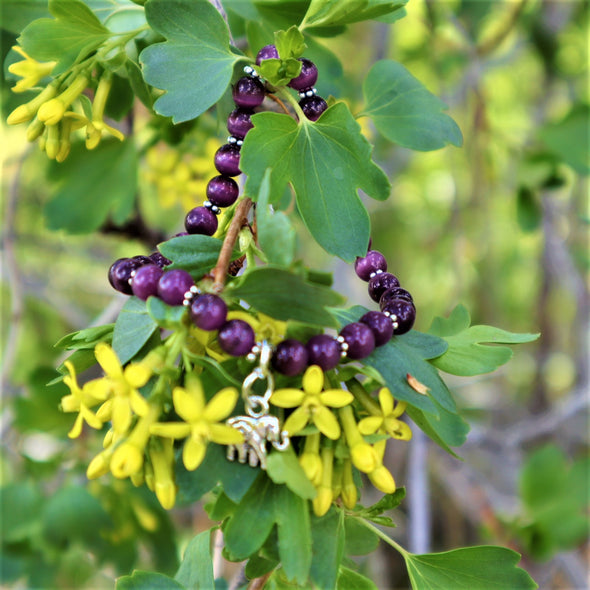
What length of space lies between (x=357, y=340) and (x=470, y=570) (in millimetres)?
254

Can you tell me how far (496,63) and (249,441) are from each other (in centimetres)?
164

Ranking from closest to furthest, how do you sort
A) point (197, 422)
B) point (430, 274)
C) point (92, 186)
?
point (197, 422) → point (92, 186) → point (430, 274)

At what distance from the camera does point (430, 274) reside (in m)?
2.34

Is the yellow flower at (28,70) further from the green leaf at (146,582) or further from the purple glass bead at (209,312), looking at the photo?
the green leaf at (146,582)

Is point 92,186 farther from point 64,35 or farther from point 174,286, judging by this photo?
point 174,286

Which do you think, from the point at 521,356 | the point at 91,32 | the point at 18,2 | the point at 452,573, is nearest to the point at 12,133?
the point at 18,2

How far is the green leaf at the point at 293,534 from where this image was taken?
0.43 metres

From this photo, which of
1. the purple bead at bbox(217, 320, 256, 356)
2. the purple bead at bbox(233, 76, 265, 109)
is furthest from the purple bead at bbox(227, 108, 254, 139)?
the purple bead at bbox(217, 320, 256, 356)

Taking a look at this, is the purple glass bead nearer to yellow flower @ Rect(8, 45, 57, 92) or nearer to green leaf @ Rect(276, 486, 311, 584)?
green leaf @ Rect(276, 486, 311, 584)

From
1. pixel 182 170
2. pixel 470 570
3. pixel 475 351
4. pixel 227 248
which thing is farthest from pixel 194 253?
pixel 182 170

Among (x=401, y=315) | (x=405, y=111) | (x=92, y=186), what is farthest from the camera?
(x=92, y=186)

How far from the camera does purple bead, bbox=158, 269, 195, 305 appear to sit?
43cm

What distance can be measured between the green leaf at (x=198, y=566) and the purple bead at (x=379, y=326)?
23cm

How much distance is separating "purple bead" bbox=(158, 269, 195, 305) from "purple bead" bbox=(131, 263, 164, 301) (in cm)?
2
